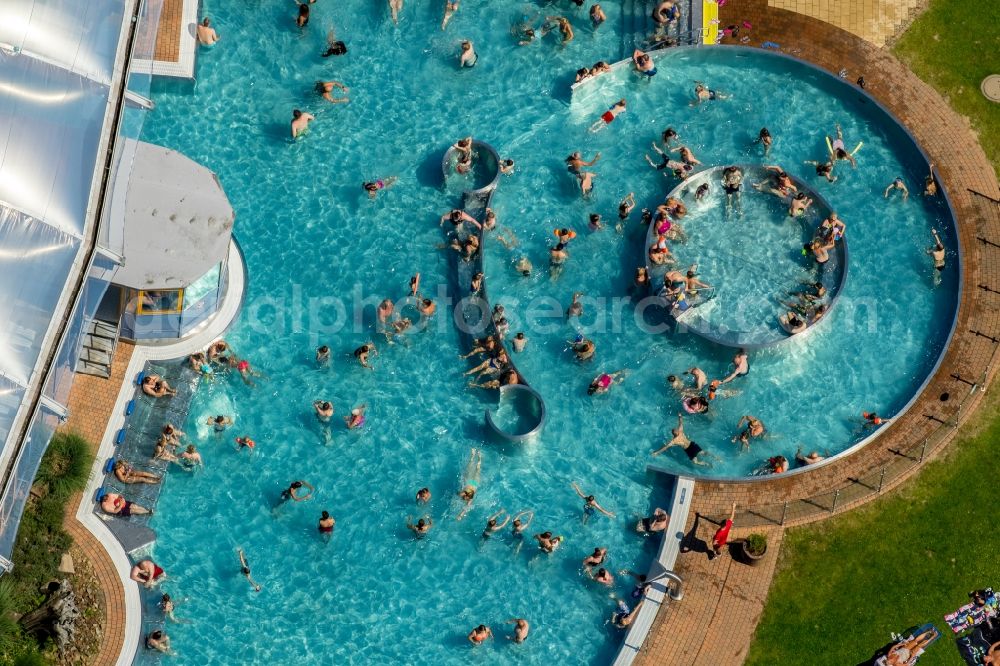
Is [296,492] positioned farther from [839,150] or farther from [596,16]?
[839,150]

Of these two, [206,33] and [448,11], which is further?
[448,11]

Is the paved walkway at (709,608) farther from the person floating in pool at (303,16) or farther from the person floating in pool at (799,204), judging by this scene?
the person floating in pool at (303,16)

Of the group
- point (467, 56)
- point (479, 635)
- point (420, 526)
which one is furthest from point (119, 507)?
point (467, 56)

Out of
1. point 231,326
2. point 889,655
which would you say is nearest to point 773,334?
point 889,655

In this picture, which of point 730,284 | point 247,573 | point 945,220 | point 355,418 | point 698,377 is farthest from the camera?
point 945,220

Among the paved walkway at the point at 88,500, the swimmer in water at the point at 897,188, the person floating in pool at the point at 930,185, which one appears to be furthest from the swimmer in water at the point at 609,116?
the paved walkway at the point at 88,500

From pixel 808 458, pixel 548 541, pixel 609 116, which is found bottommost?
pixel 548 541

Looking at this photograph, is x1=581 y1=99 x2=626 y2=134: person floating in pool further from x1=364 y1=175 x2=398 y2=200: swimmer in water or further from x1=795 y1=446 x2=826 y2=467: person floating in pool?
x1=795 y1=446 x2=826 y2=467: person floating in pool
